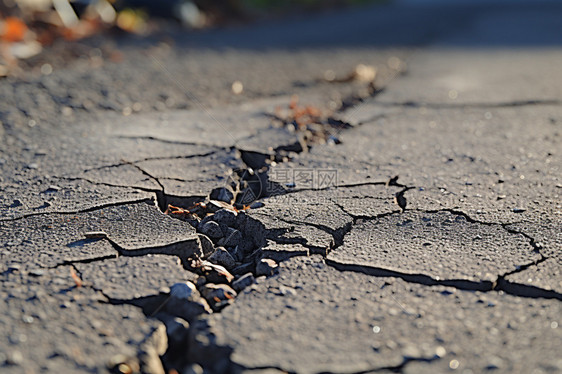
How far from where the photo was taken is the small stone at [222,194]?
2.30 metres

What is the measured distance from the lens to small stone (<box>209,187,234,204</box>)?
2299 mm

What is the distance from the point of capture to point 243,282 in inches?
68.2

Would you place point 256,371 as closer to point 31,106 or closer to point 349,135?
point 349,135

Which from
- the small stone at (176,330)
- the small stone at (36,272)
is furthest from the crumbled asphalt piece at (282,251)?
the small stone at (36,272)

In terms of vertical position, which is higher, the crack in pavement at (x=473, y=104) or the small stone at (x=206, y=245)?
the crack in pavement at (x=473, y=104)

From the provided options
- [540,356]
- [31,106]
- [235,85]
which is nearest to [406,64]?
[235,85]

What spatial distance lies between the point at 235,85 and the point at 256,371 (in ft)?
9.28

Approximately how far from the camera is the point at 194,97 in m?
3.68

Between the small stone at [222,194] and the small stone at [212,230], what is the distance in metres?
0.26

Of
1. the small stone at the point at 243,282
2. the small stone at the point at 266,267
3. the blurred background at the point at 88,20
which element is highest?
the blurred background at the point at 88,20

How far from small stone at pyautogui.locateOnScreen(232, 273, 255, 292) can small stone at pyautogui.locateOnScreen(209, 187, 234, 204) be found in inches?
23.0

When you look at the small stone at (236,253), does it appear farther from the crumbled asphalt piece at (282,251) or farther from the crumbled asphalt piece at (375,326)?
the crumbled asphalt piece at (375,326)

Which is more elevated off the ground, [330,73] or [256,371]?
[330,73]

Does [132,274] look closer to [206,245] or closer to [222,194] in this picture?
[206,245]
